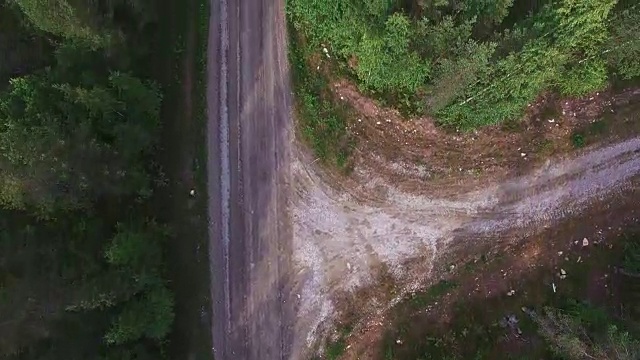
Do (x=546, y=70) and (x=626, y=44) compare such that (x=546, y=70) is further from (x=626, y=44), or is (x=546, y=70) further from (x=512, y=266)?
(x=512, y=266)

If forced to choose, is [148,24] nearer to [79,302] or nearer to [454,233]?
[79,302]

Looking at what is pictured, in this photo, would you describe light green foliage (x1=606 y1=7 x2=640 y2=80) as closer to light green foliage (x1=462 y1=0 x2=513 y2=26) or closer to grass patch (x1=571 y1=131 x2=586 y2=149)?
grass patch (x1=571 y1=131 x2=586 y2=149)

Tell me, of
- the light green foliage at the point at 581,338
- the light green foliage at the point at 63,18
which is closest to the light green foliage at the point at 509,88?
the light green foliage at the point at 581,338

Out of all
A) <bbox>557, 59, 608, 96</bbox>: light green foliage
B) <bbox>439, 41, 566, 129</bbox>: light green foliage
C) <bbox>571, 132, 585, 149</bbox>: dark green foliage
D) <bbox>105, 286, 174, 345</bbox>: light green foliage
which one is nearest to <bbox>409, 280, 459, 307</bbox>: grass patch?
<bbox>439, 41, 566, 129</bbox>: light green foliage

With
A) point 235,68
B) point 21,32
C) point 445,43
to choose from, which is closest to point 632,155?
point 445,43

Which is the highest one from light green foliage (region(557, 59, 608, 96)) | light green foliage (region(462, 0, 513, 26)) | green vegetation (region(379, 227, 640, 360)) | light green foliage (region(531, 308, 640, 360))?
light green foliage (region(462, 0, 513, 26))

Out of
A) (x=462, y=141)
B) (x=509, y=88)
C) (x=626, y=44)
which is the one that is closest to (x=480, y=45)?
(x=509, y=88)
